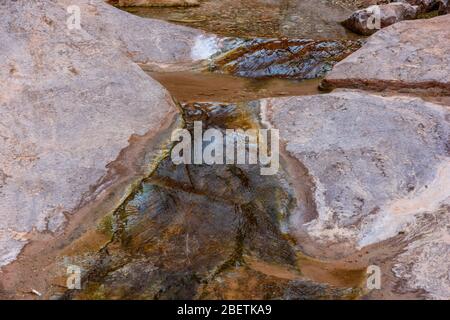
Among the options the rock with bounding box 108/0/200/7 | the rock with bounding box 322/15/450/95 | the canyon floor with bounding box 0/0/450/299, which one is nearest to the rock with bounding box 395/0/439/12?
the rock with bounding box 322/15/450/95

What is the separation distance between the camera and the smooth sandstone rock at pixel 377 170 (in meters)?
4.43

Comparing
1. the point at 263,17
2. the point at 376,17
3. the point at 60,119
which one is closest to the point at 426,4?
the point at 376,17

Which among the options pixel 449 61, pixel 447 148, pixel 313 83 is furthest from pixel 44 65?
pixel 449 61

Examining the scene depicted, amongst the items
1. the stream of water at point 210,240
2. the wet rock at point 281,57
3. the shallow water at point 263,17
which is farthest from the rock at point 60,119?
the shallow water at point 263,17

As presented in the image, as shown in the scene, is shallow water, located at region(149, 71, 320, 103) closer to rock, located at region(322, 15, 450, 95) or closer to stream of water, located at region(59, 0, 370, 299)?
stream of water, located at region(59, 0, 370, 299)

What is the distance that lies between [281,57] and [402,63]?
1.68 m

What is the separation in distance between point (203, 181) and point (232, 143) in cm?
51

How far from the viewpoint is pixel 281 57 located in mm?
7754

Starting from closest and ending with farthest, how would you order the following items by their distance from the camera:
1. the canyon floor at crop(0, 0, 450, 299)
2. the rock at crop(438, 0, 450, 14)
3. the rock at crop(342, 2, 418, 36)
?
the canyon floor at crop(0, 0, 450, 299) → the rock at crop(342, 2, 418, 36) → the rock at crop(438, 0, 450, 14)

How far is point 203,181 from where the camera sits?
5.00m

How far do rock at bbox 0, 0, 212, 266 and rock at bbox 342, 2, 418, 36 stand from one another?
4.67m

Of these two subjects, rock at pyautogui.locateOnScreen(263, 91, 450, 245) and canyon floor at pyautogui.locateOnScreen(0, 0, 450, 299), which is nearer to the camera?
canyon floor at pyautogui.locateOnScreen(0, 0, 450, 299)

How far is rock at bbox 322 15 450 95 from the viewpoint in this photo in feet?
20.9
